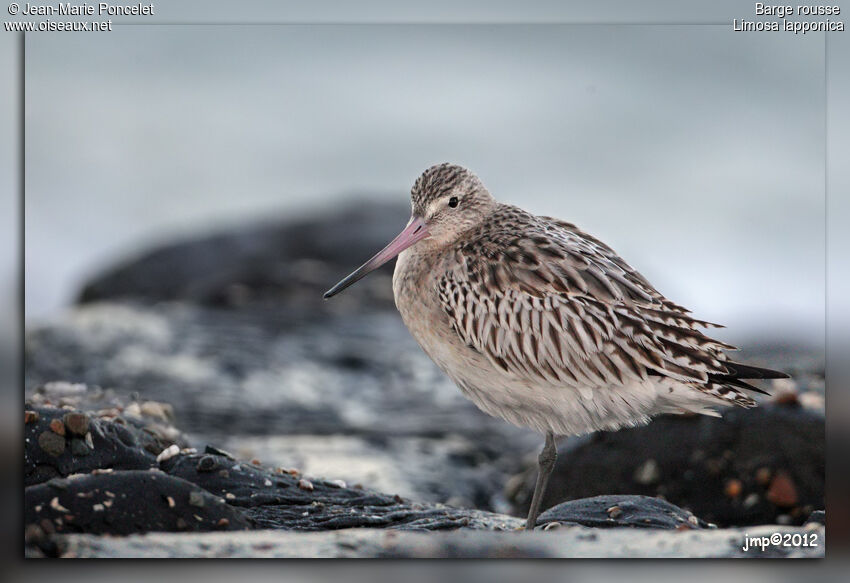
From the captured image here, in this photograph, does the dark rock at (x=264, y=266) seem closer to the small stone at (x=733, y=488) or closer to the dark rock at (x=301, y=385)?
the dark rock at (x=301, y=385)

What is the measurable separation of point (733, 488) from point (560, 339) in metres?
2.46

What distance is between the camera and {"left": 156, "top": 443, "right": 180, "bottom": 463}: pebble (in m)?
7.63

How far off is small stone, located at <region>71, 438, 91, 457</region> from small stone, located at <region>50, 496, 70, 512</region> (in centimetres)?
61

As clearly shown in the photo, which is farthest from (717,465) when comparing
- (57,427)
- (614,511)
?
(57,427)

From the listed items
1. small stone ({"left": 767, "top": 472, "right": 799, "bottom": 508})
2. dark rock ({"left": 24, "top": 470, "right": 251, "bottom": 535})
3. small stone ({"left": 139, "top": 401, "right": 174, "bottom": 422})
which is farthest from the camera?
small stone ({"left": 767, "top": 472, "right": 799, "bottom": 508})

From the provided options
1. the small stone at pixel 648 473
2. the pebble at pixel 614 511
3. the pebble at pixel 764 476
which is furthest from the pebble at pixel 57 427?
the pebble at pixel 764 476

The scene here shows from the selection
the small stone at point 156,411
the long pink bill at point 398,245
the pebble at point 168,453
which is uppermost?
the long pink bill at point 398,245

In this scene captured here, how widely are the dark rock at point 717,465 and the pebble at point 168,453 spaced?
11.5ft

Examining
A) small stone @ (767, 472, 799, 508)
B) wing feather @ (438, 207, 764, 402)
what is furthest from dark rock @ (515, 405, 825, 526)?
wing feather @ (438, 207, 764, 402)

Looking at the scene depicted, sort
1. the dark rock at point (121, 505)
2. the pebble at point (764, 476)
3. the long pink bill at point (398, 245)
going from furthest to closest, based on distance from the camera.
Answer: the pebble at point (764, 476), the long pink bill at point (398, 245), the dark rock at point (121, 505)

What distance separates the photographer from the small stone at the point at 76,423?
735 cm

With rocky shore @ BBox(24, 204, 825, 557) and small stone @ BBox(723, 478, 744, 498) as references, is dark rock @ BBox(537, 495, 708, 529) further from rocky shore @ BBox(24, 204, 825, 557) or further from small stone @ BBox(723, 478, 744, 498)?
small stone @ BBox(723, 478, 744, 498)

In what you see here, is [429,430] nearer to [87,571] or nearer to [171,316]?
[171,316]

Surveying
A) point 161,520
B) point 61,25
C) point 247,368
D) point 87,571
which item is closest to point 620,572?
point 161,520
